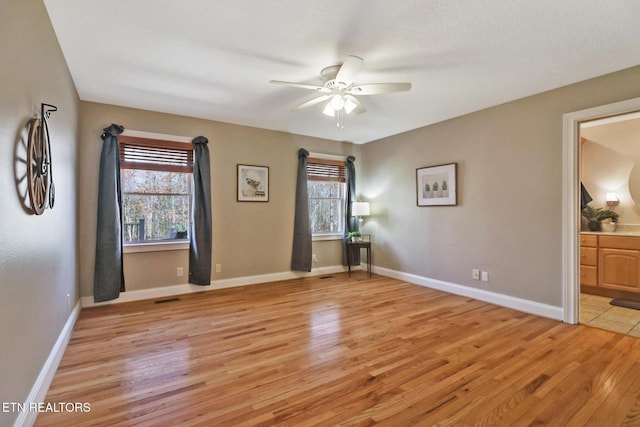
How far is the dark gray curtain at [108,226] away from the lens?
12.2 ft

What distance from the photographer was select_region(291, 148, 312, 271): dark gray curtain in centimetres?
518

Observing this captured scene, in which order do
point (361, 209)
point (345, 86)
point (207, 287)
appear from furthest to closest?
point (361, 209), point (207, 287), point (345, 86)

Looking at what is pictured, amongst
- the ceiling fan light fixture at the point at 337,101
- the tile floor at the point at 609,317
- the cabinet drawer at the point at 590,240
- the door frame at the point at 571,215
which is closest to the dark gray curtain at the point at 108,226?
the ceiling fan light fixture at the point at 337,101

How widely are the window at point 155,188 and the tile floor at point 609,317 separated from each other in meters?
5.03

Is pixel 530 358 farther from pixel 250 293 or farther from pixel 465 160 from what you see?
pixel 250 293

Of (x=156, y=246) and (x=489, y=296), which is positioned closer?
(x=489, y=296)

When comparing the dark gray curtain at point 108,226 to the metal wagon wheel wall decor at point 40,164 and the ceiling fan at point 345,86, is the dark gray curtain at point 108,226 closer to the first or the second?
the metal wagon wheel wall decor at point 40,164

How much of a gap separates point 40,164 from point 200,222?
2.44 m

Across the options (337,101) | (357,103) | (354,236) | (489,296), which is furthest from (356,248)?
(337,101)

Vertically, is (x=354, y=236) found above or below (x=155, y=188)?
below

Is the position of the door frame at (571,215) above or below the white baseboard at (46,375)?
above

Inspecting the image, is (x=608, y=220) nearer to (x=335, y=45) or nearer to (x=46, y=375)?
(x=335, y=45)

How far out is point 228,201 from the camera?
15.2 feet

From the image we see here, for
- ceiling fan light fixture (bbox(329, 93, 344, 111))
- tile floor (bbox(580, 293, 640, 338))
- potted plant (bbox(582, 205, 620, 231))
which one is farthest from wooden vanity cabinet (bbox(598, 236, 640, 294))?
ceiling fan light fixture (bbox(329, 93, 344, 111))
